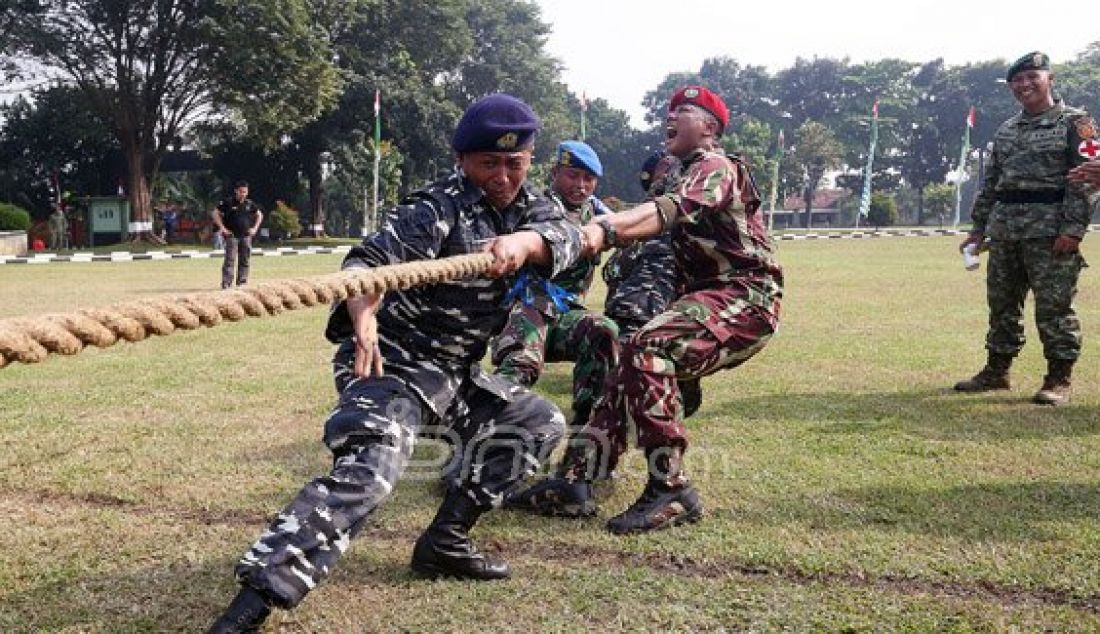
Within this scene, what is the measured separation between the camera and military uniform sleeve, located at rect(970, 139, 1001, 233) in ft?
19.5

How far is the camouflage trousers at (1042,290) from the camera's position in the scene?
18.2ft

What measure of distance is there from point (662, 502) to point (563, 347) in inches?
45.3

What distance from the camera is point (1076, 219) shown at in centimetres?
544

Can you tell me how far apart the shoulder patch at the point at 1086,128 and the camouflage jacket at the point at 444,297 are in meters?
4.00

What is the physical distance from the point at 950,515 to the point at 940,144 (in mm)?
80020

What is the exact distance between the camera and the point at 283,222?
126 feet

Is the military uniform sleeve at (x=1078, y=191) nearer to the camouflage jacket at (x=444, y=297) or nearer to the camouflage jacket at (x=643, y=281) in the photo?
the camouflage jacket at (x=643, y=281)

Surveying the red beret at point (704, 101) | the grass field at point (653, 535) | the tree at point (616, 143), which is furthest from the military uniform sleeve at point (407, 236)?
the tree at point (616, 143)

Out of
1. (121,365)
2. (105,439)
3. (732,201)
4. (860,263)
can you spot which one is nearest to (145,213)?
(860,263)

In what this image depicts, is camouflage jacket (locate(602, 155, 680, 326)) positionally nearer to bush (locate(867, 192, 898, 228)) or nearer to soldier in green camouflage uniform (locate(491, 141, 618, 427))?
soldier in green camouflage uniform (locate(491, 141, 618, 427))

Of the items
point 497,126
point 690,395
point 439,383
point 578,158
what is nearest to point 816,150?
point 578,158

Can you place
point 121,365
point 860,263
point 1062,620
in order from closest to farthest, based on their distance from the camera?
point 1062,620, point 121,365, point 860,263

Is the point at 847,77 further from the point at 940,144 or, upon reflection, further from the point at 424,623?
the point at 424,623

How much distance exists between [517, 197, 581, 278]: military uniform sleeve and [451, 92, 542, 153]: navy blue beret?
0.25 meters
